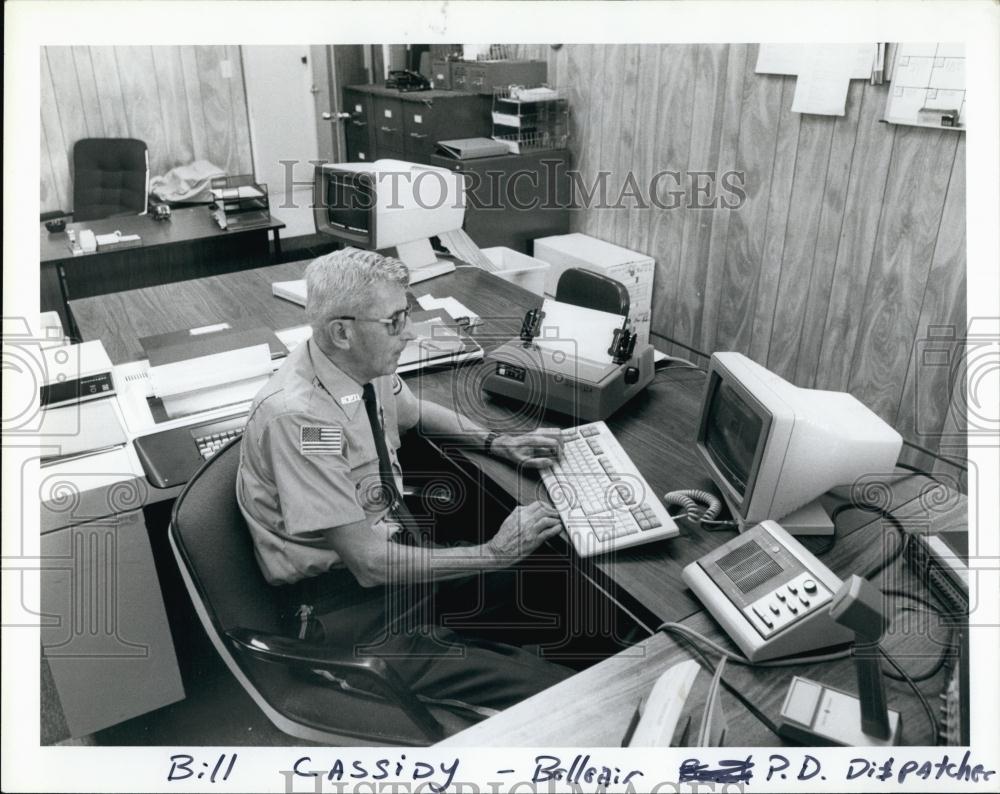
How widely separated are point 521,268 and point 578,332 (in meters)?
1.45

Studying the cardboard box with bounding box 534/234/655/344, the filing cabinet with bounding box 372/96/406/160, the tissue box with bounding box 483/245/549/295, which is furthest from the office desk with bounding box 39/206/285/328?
the cardboard box with bounding box 534/234/655/344

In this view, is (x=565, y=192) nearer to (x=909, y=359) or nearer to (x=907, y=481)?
(x=909, y=359)

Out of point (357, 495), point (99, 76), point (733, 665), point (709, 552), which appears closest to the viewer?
point (733, 665)

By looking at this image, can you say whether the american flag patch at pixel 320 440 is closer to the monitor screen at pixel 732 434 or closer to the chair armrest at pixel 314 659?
the chair armrest at pixel 314 659

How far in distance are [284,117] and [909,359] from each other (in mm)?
4354

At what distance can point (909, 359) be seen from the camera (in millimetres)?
2646

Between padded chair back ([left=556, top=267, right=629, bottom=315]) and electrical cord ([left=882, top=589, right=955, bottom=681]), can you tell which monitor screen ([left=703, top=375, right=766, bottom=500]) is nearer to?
electrical cord ([left=882, top=589, right=955, bottom=681])

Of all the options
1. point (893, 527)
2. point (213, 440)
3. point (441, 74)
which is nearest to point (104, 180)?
point (441, 74)

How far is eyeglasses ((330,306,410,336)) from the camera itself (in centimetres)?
147

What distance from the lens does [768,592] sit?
124 centimetres

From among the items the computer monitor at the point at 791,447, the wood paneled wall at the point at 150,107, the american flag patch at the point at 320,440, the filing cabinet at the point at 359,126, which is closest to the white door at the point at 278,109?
the wood paneled wall at the point at 150,107

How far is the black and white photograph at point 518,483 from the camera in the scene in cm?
115

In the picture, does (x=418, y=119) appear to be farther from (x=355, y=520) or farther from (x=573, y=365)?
(x=355, y=520)

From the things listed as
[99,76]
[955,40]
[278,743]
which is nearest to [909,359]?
[955,40]
